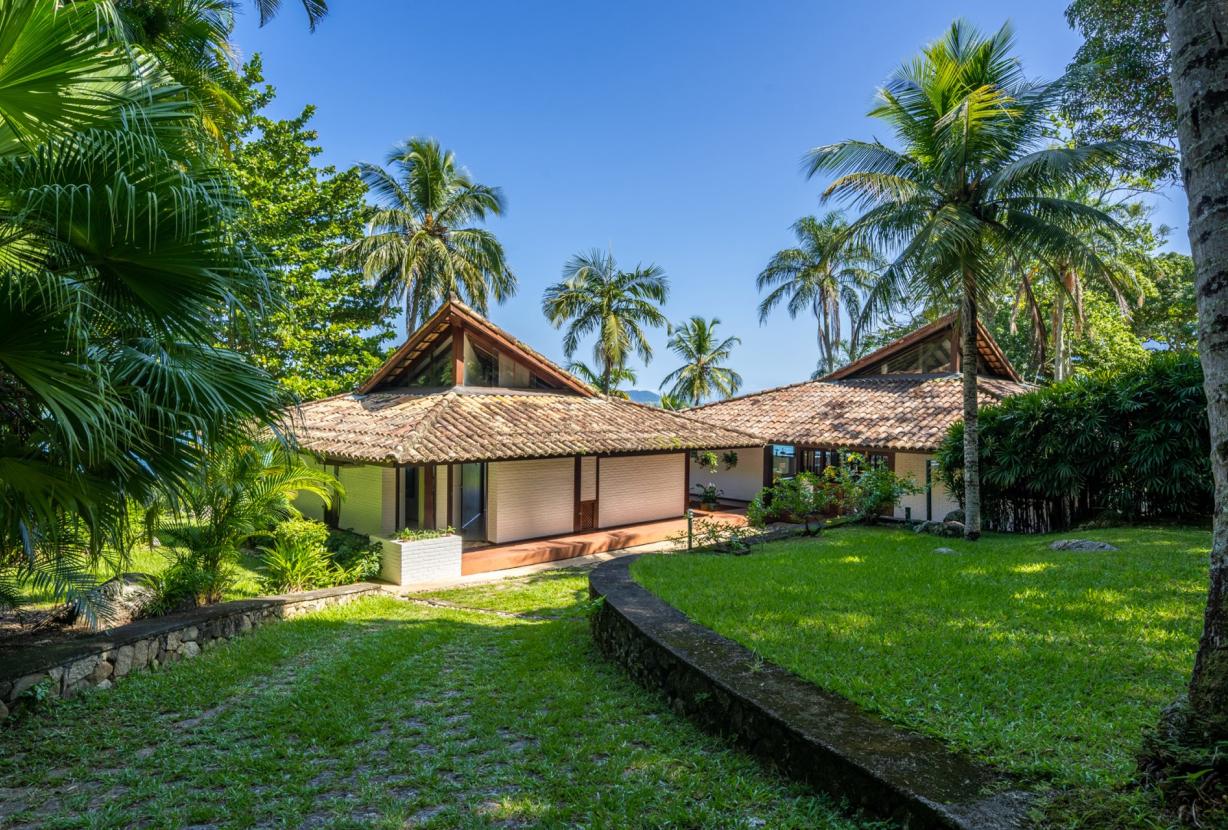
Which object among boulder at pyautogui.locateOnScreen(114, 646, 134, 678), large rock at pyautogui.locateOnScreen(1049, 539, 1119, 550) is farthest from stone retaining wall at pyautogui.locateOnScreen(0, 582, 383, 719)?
large rock at pyautogui.locateOnScreen(1049, 539, 1119, 550)

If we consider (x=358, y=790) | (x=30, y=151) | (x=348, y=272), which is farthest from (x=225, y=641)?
(x=348, y=272)

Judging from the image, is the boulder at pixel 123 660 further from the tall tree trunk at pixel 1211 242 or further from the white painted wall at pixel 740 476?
the white painted wall at pixel 740 476

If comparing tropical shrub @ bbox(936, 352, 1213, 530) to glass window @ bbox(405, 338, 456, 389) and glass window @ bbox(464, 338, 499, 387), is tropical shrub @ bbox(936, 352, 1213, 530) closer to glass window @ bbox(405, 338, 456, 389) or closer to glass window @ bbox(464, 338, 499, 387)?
glass window @ bbox(464, 338, 499, 387)

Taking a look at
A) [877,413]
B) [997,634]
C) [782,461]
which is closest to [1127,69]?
[877,413]

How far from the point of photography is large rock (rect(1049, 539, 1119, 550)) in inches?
359

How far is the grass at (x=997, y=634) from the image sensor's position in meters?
3.48

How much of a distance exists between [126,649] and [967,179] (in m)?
13.3

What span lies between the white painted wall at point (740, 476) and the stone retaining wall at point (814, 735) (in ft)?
55.5

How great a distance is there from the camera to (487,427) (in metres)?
14.5

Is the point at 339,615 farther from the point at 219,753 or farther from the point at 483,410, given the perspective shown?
the point at 483,410

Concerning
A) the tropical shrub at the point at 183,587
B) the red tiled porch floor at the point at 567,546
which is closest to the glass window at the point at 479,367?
the red tiled porch floor at the point at 567,546

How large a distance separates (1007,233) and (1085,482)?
511cm

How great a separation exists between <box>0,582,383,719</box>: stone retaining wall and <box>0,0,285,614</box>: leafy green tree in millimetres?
1280

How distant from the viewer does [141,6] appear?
956 centimetres
